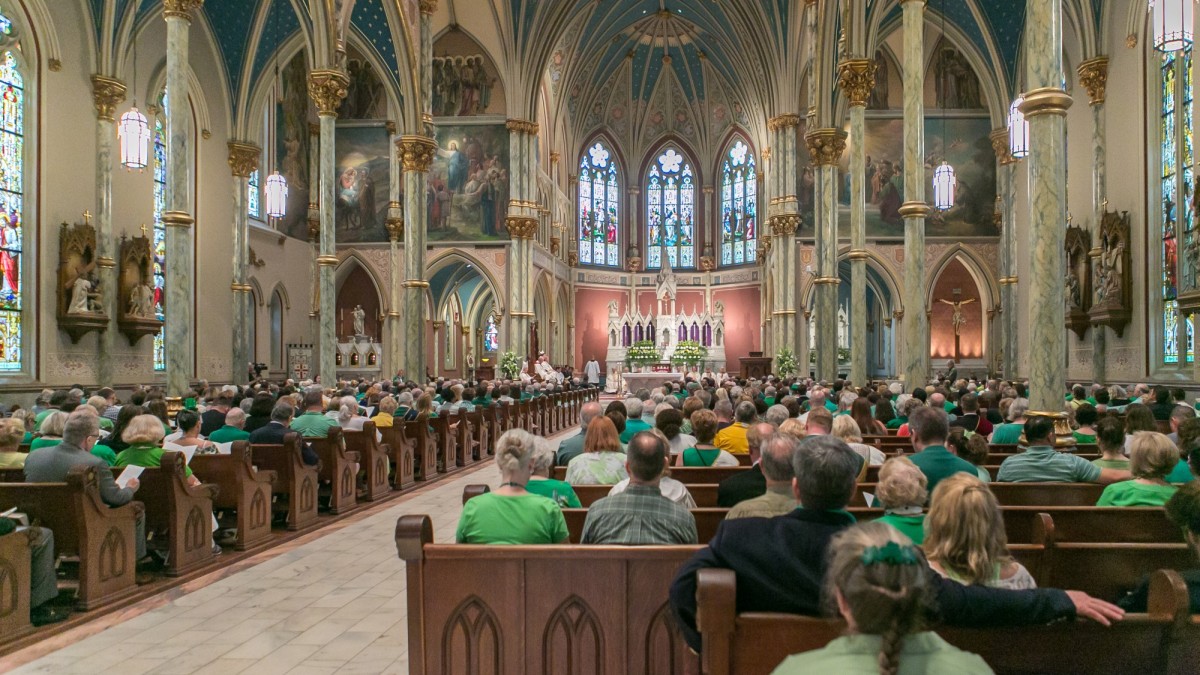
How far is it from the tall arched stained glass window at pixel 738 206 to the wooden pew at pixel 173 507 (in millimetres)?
40756

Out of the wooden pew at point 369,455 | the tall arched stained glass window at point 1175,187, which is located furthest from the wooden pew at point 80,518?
the tall arched stained glass window at point 1175,187

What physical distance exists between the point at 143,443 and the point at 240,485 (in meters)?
1.04

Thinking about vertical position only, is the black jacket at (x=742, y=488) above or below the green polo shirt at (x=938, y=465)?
below

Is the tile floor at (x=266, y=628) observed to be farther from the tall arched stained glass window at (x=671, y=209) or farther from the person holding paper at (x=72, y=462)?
the tall arched stained glass window at (x=671, y=209)

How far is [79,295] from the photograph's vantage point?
62.0ft

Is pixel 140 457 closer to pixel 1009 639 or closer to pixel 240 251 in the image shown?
pixel 1009 639

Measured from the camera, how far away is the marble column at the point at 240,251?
26062 mm

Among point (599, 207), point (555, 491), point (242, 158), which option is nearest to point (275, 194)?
point (242, 158)

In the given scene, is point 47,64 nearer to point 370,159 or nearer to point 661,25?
point 370,159

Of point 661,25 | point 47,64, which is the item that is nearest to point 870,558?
point 47,64

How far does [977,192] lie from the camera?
1253 inches

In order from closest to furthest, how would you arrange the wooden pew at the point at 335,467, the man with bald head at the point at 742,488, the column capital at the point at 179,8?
the man with bald head at the point at 742,488
the wooden pew at the point at 335,467
the column capital at the point at 179,8

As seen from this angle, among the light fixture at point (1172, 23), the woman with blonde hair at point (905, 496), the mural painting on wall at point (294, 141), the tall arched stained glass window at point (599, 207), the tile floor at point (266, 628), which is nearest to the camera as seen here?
the woman with blonde hair at point (905, 496)

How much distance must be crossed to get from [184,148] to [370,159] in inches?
828
